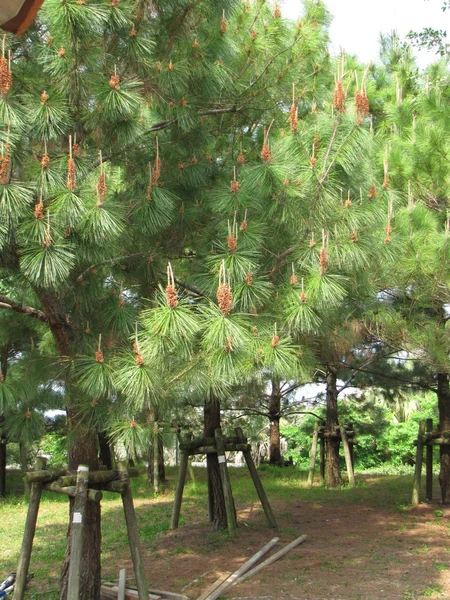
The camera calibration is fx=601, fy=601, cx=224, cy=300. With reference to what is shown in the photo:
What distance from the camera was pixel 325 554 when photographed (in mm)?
5836

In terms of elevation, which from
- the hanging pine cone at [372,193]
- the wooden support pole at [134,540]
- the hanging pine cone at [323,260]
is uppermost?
the hanging pine cone at [372,193]

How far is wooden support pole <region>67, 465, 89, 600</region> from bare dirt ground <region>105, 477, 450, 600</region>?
4.70 ft

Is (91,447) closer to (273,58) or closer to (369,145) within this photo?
(369,145)

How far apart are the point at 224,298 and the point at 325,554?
145 inches

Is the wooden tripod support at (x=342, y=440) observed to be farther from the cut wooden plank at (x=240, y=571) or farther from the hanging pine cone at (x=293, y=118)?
the hanging pine cone at (x=293, y=118)

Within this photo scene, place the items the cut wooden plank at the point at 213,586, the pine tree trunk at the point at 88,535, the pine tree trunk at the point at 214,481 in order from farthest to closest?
the pine tree trunk at the point at 214,481
the cut wooden plank at the point at 213,586
the pine tree trunk at the point at 88,535

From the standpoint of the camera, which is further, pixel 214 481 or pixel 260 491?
pixel 214 481

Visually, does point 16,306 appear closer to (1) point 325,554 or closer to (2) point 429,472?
(1) point 325,554

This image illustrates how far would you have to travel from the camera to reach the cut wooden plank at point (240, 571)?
15.4 ft

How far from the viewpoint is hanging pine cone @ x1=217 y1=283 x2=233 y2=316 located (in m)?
3.28

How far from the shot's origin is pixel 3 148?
3.24 m

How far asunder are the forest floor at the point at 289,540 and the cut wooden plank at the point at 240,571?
0.26 feet

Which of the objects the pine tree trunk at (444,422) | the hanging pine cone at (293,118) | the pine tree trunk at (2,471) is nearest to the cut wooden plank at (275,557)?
the pine tree trunk at (444,422)

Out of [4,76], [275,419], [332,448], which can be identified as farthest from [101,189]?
[275,419]
